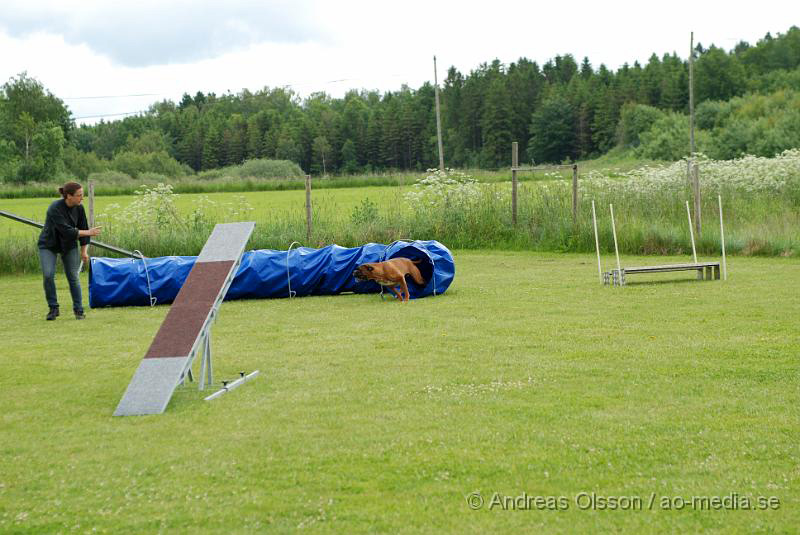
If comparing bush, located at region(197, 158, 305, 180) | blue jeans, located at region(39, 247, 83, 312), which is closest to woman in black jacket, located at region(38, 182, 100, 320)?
blue jeans, located at region(39, 247, 83, 312)

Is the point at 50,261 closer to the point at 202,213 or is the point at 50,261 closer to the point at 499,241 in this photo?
the point at 202,213

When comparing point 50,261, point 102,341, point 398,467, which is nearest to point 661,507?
point 398,467

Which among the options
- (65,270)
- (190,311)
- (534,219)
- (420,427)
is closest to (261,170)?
(534,219)

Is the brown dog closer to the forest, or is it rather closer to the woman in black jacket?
the woman in black jacket

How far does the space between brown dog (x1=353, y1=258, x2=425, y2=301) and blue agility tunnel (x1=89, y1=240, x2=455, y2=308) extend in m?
0.41

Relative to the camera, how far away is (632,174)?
67.0 feet

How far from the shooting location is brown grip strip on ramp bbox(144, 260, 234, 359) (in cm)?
600

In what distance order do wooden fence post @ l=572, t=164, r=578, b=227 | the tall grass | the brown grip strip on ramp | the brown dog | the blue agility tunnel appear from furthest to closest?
wooden fence post @ l=572, t=164, r=578, b=227 → the tall grass → the blue agility tunnel → the brown dog → the brown grip strip on ramp

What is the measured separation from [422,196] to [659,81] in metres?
64.4

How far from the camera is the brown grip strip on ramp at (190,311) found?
600cm

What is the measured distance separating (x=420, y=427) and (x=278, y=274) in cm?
730

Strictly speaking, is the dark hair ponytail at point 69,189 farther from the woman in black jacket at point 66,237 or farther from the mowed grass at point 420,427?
the mowed grass at point 420,427

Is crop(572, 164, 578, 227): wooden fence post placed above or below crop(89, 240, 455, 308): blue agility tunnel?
above

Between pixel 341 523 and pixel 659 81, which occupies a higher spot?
pixel 659 81
